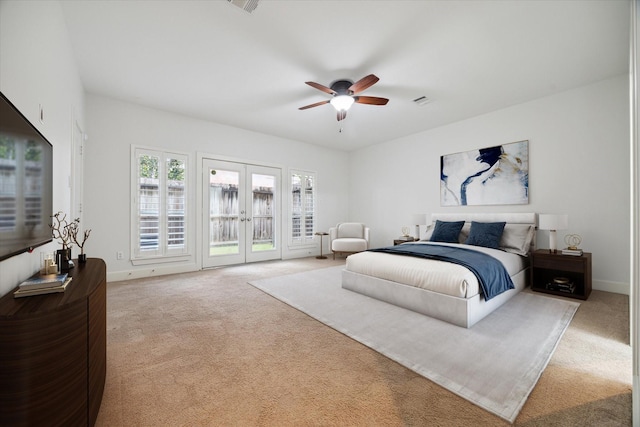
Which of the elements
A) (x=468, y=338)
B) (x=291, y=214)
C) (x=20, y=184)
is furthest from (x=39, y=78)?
(x=291, y=214)

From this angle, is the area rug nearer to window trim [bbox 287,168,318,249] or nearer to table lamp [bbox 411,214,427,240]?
table lamp [bbox 411,214,427,240]

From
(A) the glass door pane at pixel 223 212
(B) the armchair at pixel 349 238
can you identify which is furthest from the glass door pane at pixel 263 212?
(B) the armchair at pixel 349 238

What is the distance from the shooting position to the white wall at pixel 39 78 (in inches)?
52.6

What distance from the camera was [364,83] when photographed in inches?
121

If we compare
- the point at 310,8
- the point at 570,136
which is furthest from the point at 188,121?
the point at 570,136

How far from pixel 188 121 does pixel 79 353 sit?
4.56m

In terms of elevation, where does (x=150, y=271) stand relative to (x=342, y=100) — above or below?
below

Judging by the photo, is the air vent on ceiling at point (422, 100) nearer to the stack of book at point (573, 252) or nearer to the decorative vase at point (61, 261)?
the stack of book at point (573, 252)

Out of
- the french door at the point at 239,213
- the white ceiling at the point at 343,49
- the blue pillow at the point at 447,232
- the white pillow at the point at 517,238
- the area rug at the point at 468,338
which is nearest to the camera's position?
the area rug at the point at 468,338

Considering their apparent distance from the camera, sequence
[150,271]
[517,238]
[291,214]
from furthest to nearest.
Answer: [291,214] → [150,271] → [517,238]

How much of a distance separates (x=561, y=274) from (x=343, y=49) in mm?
4153

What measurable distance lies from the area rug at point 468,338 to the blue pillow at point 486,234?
2.77 ft

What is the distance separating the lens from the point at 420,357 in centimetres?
196

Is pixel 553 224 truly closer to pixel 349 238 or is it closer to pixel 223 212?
pixel 349 238
